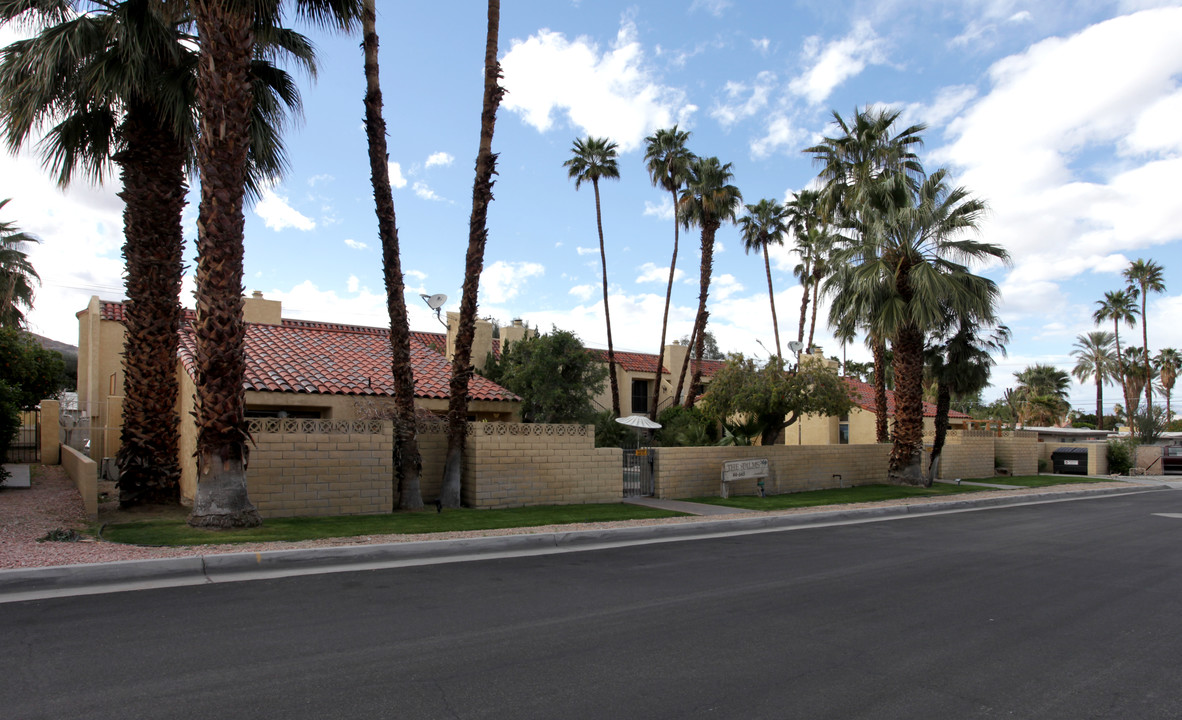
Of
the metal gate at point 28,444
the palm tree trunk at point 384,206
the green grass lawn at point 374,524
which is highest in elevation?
the palm tree trunk at point 384,206

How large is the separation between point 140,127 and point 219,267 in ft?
13.9

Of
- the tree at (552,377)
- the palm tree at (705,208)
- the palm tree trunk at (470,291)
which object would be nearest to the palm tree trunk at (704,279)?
the palm tree at (705,208)

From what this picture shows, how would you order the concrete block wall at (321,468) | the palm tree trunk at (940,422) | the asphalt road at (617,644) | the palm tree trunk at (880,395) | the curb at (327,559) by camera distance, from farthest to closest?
1. the palm tree trunk at (880,395)
2. the palm tree trunk at (940,422)
3. the concrete block wall at (321,468)
4. the curb at (327,559)
5. the asphalt road at (617,644)

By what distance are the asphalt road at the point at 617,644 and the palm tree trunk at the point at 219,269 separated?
10.7 feet

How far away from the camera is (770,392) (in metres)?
20.5

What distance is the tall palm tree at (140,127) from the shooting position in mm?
11852

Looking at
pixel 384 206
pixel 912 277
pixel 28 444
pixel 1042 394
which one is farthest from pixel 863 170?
pixel 1042 394

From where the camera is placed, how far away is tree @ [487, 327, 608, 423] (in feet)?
84.9

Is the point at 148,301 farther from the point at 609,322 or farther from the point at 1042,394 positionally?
the point at 1042,394

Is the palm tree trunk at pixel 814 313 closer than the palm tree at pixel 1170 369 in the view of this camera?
Yes

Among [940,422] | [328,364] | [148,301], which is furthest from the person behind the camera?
[940,422]

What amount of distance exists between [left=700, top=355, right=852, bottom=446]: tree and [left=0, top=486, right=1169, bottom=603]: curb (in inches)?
242

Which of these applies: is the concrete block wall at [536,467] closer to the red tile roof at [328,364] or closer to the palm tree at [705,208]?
Answer: the red tile roof at [328,364]

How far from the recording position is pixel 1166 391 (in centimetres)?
6844
